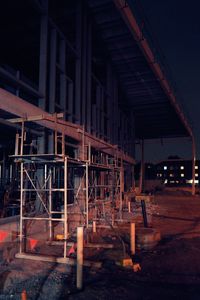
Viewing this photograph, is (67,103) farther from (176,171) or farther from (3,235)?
(176,171)

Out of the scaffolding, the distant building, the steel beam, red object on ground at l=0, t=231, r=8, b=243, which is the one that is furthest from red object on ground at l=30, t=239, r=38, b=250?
the distant building

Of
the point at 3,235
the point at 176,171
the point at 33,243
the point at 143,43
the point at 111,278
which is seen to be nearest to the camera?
the point at 111,278

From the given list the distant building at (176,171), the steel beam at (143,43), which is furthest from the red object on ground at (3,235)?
the distant building at (176,171)

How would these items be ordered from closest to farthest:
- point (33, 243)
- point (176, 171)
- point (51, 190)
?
point (51, 190) < point (33, 243) < point (176, 171)

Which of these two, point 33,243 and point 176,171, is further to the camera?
point 176,171

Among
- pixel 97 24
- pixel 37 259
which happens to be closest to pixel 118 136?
pixel 97 24

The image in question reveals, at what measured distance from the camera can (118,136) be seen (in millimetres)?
26469

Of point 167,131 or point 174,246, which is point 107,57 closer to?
point 174,246

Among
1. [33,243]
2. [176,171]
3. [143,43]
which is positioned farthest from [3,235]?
[176,171]

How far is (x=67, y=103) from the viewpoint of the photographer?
52.1 feet

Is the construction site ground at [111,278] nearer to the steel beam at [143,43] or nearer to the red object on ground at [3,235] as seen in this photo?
the red object on ground at [3,235]

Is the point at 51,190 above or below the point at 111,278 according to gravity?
above

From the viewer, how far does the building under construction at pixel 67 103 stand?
998 centimetres

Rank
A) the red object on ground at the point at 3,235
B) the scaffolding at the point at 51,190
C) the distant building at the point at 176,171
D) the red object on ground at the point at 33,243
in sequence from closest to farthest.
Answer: the scaffolding at the point at 51,190
the red object on ground at the point at 3,235
the red object on ground at the point at 33,243
the distant building at the point at 176,171
